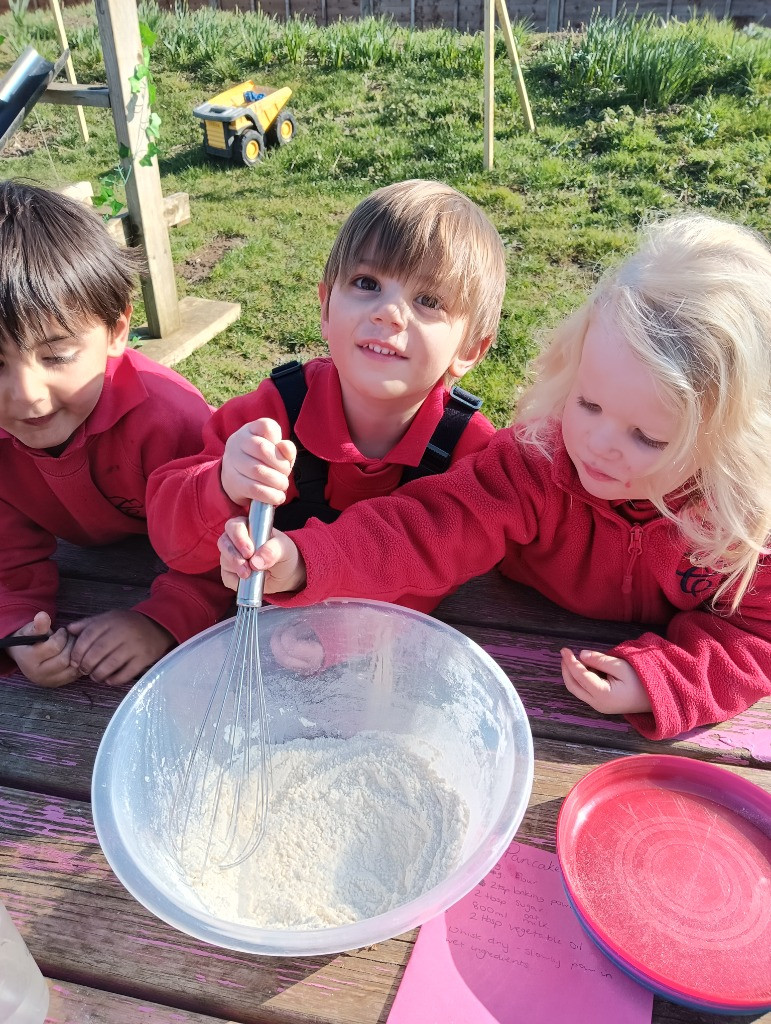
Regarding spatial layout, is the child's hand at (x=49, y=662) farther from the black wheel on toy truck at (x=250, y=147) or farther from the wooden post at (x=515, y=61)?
the black wheel on toy truck at (x=250, y=147)

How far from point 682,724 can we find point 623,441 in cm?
33

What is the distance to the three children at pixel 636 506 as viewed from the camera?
886 mm

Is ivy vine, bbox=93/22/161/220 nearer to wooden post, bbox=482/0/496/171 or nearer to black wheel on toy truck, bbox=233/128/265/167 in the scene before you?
wooden post, bbox=482/0/496/171

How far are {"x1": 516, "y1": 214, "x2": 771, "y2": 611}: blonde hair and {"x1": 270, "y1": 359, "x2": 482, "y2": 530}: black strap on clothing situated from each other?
250 millimetres

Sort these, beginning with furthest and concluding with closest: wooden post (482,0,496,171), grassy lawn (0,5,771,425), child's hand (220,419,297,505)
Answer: wooden post (482,0,496,171) → grassy lawn (0,5,771,425) → child's hand (220,419,297,505)

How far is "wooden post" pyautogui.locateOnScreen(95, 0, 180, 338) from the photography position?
7.30 ft

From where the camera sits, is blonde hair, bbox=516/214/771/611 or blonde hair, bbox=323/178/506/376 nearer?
blonde hair, bbox=516/214/771/611

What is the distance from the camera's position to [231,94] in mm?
4348

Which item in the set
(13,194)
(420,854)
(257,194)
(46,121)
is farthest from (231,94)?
(420,854)

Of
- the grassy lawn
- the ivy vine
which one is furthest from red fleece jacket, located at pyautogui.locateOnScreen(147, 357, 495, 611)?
the ivy vine

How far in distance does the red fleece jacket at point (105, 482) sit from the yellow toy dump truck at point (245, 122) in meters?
3.27

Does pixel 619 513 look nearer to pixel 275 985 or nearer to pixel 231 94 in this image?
pixel 275 985

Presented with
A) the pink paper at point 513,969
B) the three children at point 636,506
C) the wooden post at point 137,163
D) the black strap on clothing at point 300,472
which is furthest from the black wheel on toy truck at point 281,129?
the pink paper at point 513,969

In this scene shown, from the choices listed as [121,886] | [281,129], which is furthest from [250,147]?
A: [121,886]
